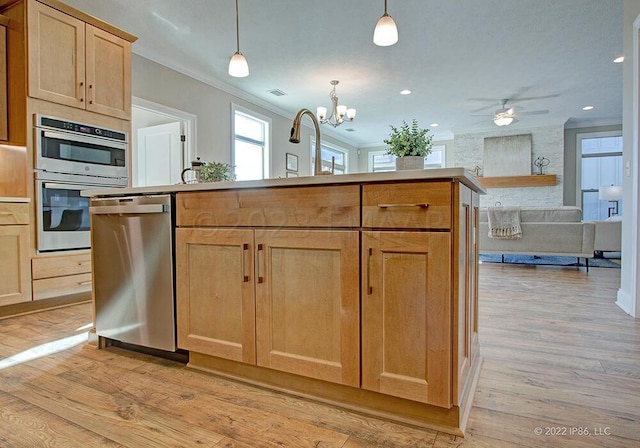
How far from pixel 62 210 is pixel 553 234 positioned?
5.68 m

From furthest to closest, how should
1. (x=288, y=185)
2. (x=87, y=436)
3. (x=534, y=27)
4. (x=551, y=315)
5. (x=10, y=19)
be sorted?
(x=534, y=27)
(x=10, y=19)
(x=551, y=315)
(x=288, y=185)
(x=87, y=436)

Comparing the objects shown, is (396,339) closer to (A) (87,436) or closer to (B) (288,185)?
(B) (288,185)

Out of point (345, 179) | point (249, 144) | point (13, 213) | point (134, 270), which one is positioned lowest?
point (134, 270)

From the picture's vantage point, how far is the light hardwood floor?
1232 mm

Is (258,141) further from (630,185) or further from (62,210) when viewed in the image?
(630,185)

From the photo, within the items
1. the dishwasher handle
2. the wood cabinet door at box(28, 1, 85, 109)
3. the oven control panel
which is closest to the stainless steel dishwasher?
the dishwasher handle

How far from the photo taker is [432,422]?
1294 mm

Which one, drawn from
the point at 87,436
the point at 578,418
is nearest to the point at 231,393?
the point at 87,436

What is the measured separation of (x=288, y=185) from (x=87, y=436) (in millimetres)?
1143

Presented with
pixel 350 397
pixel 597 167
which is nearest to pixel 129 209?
pixel 350 397

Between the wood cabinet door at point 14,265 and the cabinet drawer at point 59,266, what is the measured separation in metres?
0.06

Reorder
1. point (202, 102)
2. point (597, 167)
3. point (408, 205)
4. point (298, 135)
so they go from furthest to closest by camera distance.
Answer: point (597, 167) → point (202, 102) → point (298, 135) → point (408, 205)

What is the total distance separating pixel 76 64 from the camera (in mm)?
3154

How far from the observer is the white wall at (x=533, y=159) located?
8.14 meters
